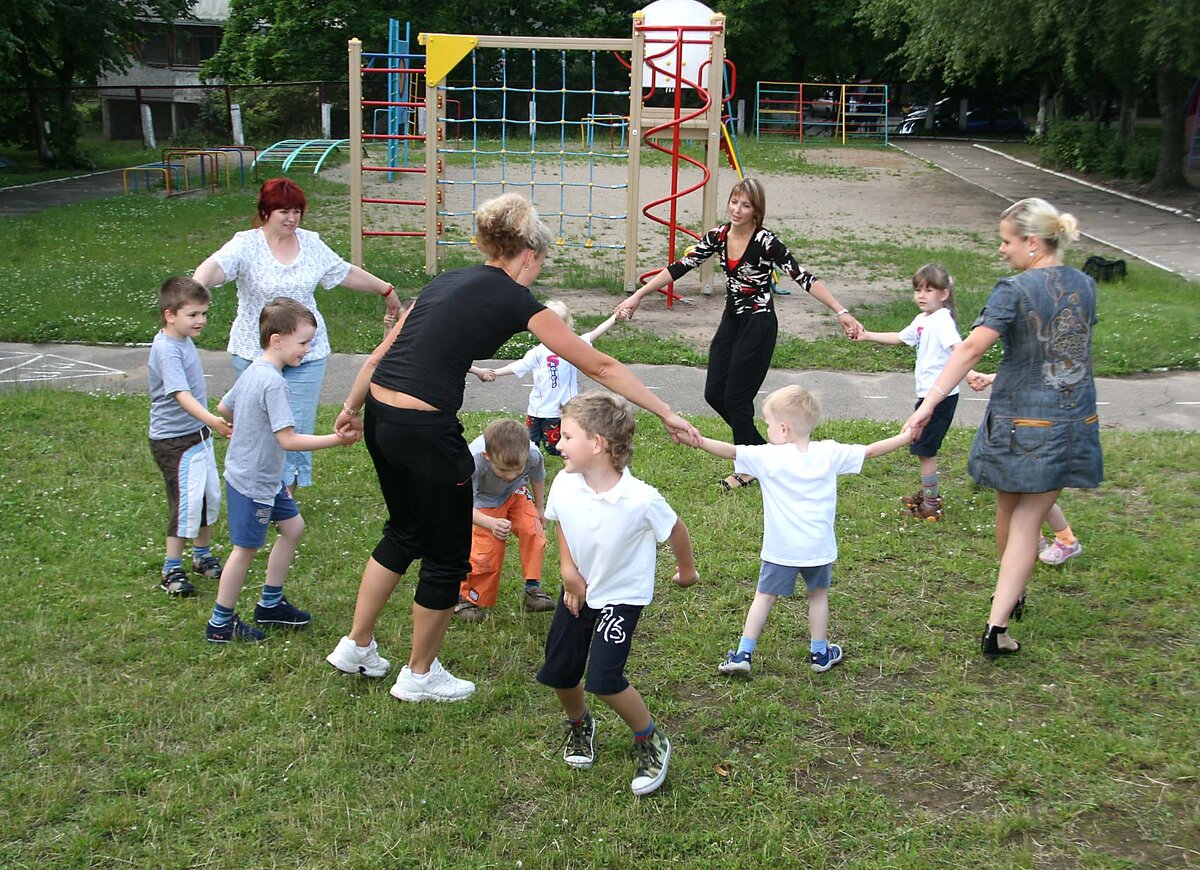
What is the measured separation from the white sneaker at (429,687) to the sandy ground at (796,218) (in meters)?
6.75

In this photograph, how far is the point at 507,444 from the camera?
5.02 metres

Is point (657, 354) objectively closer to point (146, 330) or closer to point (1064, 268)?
point (146, 330)

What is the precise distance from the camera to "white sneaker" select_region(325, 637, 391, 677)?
4492mm

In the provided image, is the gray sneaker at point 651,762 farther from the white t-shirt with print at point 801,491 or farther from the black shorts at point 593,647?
the white t-shirt with print at point 801,491

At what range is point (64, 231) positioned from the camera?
16.1 meters

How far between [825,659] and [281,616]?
97.2 inches

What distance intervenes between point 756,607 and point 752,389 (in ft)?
8.23

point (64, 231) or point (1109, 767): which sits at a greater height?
point (64, 231)

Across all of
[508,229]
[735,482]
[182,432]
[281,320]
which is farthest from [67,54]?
[508,229]

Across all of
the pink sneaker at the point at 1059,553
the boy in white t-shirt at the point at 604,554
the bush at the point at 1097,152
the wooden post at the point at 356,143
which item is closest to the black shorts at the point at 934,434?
the pink sneaker at the point at 1059,553

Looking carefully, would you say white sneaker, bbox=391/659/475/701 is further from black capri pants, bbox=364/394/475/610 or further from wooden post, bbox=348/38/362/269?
wooden post, bbox=348/38/362/269

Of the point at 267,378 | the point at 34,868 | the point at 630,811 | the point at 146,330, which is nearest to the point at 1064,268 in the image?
the point at 630,811

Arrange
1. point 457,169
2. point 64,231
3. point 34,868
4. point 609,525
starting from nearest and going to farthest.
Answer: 1. point 34,868
2. point 609,525
3. point 64,231
4. point 457,169

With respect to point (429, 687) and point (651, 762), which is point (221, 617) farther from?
point (651, 762)
